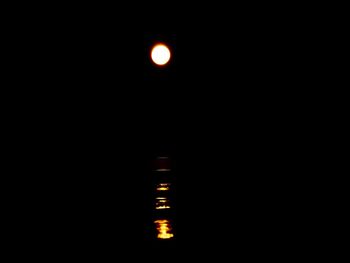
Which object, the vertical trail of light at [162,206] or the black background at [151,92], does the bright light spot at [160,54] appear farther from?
the vertical trail of light at [162,206]

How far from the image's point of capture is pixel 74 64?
192 inches

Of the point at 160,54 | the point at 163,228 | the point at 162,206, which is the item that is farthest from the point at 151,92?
the point at 163,228

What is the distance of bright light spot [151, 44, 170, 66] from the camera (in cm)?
504

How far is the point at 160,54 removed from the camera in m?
5.05

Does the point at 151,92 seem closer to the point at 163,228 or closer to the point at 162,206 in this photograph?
the point at 162,206

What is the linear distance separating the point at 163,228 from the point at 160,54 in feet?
12.4

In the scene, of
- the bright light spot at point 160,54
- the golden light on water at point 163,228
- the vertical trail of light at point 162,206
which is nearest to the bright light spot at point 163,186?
the vertical trail of light at point 162,206

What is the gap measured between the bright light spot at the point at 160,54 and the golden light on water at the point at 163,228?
141 inches

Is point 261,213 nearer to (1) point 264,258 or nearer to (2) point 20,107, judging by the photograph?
(1) point 264,258

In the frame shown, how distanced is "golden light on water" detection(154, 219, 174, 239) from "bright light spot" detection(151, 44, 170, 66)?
3.58 m

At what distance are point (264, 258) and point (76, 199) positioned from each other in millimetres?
1500

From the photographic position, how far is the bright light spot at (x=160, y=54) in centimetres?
504

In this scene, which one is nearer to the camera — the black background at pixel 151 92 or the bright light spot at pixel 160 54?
the black background at pixel 151 92

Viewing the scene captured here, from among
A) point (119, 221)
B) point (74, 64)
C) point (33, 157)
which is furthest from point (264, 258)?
Answer: point (74, 64)
